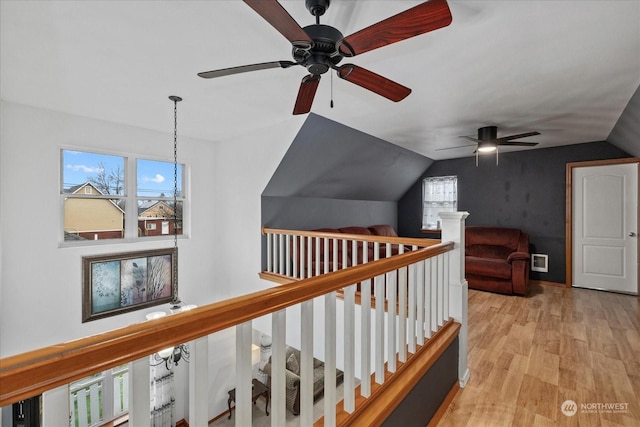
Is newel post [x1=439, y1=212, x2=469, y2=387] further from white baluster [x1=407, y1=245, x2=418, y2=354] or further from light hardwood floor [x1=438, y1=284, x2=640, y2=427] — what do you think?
white baluster [x1=407, y1=245, x2=418, y2=354]

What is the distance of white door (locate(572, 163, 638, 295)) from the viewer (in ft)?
14.1

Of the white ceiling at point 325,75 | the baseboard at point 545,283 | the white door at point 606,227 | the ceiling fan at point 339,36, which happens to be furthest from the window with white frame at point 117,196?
the white door at point 606,227

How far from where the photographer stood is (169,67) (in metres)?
2.30

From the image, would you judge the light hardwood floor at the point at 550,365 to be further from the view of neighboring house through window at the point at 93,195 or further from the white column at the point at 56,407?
the view of neighboring house through window at the point at 93,195

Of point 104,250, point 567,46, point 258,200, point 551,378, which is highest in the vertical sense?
point 567,46

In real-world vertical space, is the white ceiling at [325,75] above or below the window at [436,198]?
above

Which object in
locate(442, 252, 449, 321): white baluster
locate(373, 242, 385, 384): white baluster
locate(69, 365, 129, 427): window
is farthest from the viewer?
locate(69, 365, 129, 427): window

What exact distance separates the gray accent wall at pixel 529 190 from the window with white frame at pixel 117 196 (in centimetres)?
535

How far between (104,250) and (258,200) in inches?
80.3

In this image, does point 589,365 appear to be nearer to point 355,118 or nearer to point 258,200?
point 355,118

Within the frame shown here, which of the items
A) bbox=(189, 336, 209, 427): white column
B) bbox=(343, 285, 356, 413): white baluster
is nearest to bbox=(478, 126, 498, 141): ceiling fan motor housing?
bbox=(343, 285, 356, 413): white baluster

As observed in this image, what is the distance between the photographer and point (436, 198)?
21.1 feet

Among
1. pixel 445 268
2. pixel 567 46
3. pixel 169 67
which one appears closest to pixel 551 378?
pixel 445 268

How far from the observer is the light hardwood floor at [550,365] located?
76.7 inches
